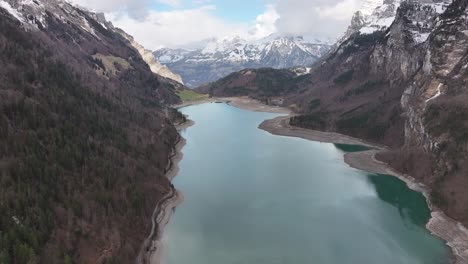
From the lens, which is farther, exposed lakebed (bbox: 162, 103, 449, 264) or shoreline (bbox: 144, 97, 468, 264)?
shoreline (bbox: 144, 97, 468, 264)

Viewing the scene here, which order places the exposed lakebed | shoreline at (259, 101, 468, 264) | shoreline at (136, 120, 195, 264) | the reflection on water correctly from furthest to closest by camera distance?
1. the reflection on water
2. shoreline at (259, 101, 468, 264)
3. the exposed lakebed
4. shoreline at (136, 120, 195, 264)

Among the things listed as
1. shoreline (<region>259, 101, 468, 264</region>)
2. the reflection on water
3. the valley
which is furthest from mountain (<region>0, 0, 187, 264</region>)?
shoreline (<region>259, 101, 468, 264</region>)

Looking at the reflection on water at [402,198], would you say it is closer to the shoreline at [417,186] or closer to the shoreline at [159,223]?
the shoreline at [417,186]

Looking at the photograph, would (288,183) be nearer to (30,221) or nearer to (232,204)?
(232,204)

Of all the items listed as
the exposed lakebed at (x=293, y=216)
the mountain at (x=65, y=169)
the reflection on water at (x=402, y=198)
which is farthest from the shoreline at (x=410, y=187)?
the mountain at (x=65, y=169)

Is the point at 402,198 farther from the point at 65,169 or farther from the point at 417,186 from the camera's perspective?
the point at 65,169

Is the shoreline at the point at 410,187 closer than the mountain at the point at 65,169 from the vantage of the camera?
No

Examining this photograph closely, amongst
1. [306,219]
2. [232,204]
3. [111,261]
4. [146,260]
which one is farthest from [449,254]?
[111,261]

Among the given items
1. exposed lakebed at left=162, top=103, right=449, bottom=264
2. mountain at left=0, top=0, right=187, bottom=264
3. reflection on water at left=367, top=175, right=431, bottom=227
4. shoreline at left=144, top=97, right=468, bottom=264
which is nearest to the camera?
mountain at left=0, top=0, right=187, bottom=264

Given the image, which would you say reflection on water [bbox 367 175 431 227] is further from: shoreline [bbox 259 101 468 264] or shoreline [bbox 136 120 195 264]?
shoreline [bbox 136 120 195 264]
